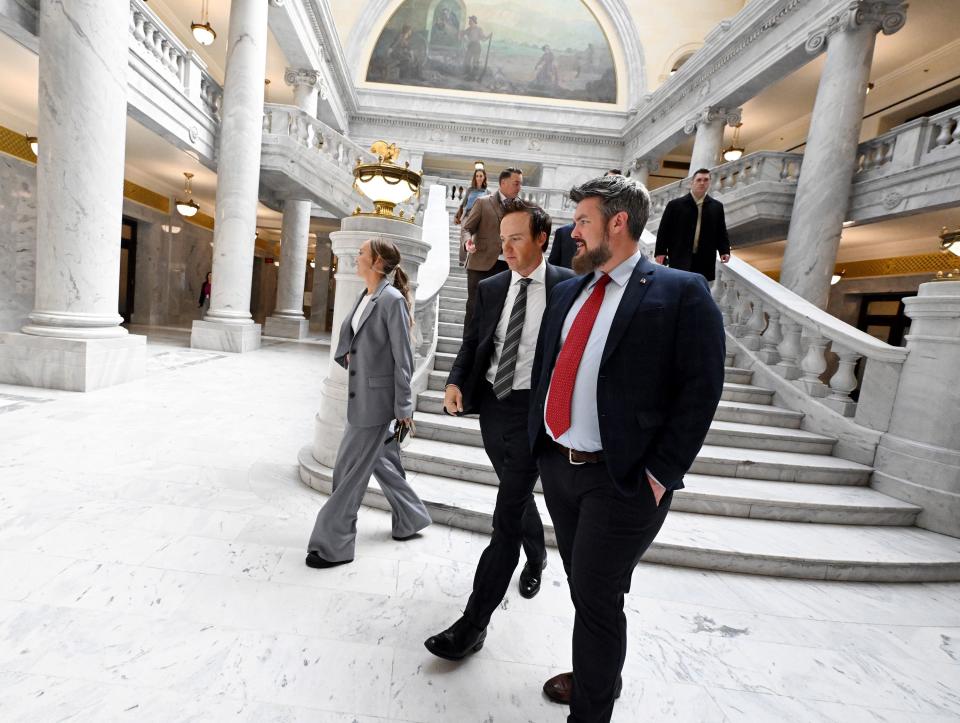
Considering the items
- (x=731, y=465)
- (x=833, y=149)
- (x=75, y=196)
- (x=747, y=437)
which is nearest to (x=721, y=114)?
(x=833, y=149)

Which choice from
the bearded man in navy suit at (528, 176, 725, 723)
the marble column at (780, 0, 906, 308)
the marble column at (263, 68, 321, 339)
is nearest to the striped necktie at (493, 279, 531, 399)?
the bearded man in navy suit at (528, 176, 725, 723)

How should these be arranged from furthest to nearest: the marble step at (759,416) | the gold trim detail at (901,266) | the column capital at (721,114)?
1. the column capital at (721,114)
2. the gold trim detail at (901,266)
3. the marble step at (759,416)

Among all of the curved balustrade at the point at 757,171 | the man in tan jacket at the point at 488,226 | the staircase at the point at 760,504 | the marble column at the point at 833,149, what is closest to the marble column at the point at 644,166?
the curved balustrade at the point at 757,171

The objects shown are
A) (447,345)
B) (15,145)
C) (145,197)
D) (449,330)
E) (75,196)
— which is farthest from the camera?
(145,197)

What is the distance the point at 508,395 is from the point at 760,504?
275 centimetres

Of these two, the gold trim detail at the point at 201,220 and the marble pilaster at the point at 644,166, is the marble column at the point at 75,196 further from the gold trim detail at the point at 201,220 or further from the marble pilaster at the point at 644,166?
the marble pilaster at the point at 644,166

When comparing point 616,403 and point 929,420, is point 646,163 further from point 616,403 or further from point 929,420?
point 616,403

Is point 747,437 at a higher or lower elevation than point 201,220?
lower

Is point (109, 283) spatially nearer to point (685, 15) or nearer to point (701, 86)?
point (701, 86)

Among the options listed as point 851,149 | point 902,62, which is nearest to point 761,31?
point 902,62

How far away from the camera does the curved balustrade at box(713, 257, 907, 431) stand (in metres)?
4.48

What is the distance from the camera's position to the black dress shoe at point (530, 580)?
2.79 metres

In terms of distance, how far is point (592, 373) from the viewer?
1670 millimetres

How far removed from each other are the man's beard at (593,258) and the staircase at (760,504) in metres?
2.26
